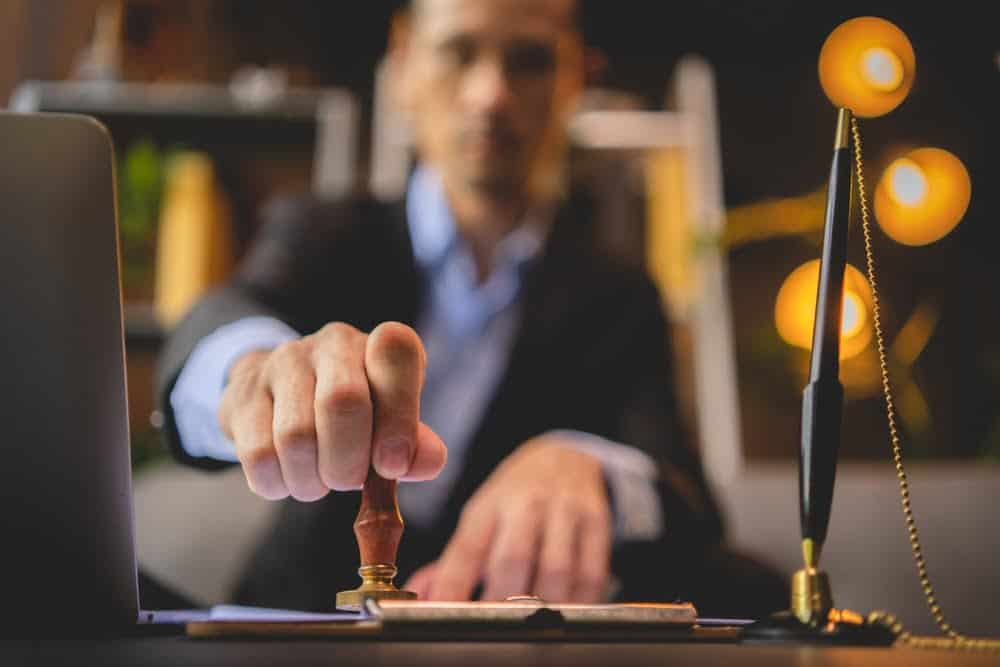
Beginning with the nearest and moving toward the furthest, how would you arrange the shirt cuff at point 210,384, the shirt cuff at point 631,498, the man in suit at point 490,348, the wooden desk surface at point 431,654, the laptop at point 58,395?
the wooden desk surface at point 431,654, the laptop at point 58,395, the shirt cuff at point 210,384, the man in suit at point 490,348, the shirt cuff at point 631,498

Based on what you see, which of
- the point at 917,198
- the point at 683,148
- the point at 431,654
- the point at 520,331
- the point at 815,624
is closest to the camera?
the point at 431,654

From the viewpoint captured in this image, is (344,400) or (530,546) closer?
(344,400)

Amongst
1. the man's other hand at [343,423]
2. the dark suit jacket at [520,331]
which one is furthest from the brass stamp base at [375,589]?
the dark suit jacket at [520,331]

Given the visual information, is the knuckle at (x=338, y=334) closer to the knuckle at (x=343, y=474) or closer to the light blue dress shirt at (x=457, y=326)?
the knuckle at (x=343, y=474)

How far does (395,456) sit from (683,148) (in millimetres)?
2051

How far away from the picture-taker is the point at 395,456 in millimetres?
447

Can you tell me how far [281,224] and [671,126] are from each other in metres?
1.16

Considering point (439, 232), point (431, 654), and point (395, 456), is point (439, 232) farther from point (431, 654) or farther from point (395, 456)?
point (431, 654)

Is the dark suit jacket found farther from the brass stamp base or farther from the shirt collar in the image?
the brass stamp base

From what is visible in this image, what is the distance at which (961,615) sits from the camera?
1.17 meters

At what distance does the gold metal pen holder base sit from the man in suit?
0.24m

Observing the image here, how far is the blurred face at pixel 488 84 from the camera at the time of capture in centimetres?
164

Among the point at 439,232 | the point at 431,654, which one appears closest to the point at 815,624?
the point at 431,654

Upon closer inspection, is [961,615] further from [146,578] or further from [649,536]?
[146,578]
